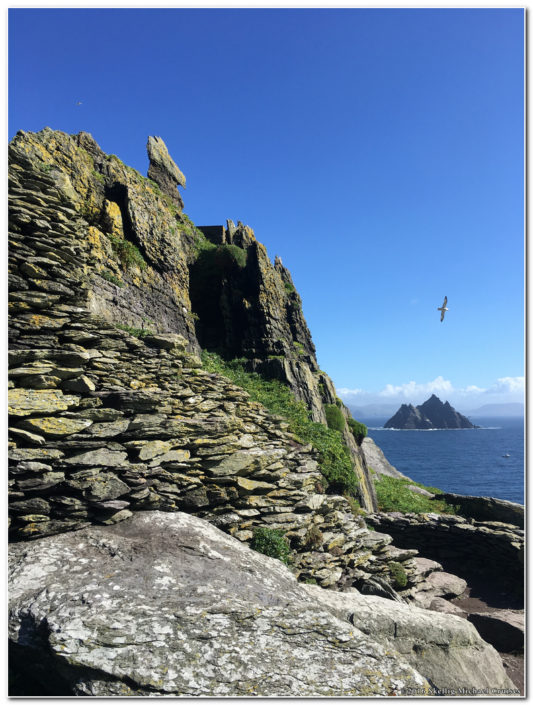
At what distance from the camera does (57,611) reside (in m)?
6.27

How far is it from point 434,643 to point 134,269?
63.2ft

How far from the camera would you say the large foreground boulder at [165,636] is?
570 centimetres

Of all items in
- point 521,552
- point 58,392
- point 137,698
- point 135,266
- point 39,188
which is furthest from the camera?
point 135,266

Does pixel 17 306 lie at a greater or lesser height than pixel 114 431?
greater

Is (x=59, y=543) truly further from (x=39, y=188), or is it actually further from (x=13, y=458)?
(x=39, y=188)

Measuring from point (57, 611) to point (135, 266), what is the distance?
52.8 feet

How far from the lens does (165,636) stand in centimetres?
607

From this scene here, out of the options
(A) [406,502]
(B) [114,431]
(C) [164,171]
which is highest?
(C) [164,171]

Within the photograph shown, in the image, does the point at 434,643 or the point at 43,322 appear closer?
the point at 434,643

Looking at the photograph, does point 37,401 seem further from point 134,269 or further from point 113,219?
point 113,219

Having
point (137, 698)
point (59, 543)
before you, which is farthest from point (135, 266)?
point (137, 698)

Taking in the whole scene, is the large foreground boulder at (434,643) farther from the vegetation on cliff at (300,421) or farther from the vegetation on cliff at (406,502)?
the vegetation on cliff at (406,502)

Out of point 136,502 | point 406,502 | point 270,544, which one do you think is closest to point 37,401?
point 136,502

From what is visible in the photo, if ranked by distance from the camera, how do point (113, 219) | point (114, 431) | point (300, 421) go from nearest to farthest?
point (114, 431) < point (300, 421) < point (113, 219)
